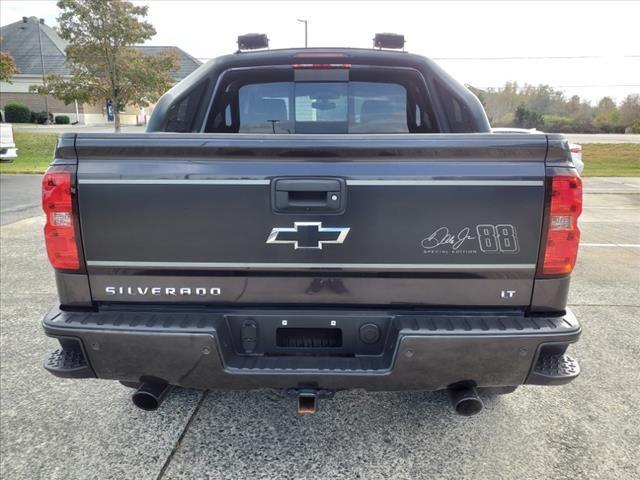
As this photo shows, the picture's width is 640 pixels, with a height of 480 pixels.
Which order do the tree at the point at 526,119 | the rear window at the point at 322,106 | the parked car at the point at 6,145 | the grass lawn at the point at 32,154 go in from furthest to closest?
1. the tree at the point at 526,119
2. the grass lawn at the point at 32,154
3. the parked car at the point at 6,145
4. the rear window at the point at 322,106

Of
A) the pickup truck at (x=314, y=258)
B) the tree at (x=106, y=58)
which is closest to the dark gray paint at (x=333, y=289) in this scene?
the pickup truck at (x=314, y=258)

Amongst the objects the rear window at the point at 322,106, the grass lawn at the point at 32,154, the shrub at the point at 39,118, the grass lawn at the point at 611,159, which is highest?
the rear window at the point at 322,106

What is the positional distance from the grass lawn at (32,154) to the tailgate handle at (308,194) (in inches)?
650

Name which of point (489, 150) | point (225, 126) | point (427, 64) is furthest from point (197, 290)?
point (427, 64)

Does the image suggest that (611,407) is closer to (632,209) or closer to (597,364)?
(597,364)

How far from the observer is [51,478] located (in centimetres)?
233

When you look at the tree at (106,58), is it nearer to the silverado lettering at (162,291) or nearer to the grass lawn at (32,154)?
the grass lawn at (32,154)

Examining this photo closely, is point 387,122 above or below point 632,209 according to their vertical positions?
above

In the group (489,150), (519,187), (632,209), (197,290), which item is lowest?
(632,209)

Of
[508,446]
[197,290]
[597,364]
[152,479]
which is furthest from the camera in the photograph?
[597,364]

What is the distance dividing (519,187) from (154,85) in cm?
2138

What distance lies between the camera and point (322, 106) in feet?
10.9

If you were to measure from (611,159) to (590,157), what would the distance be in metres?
0.89
